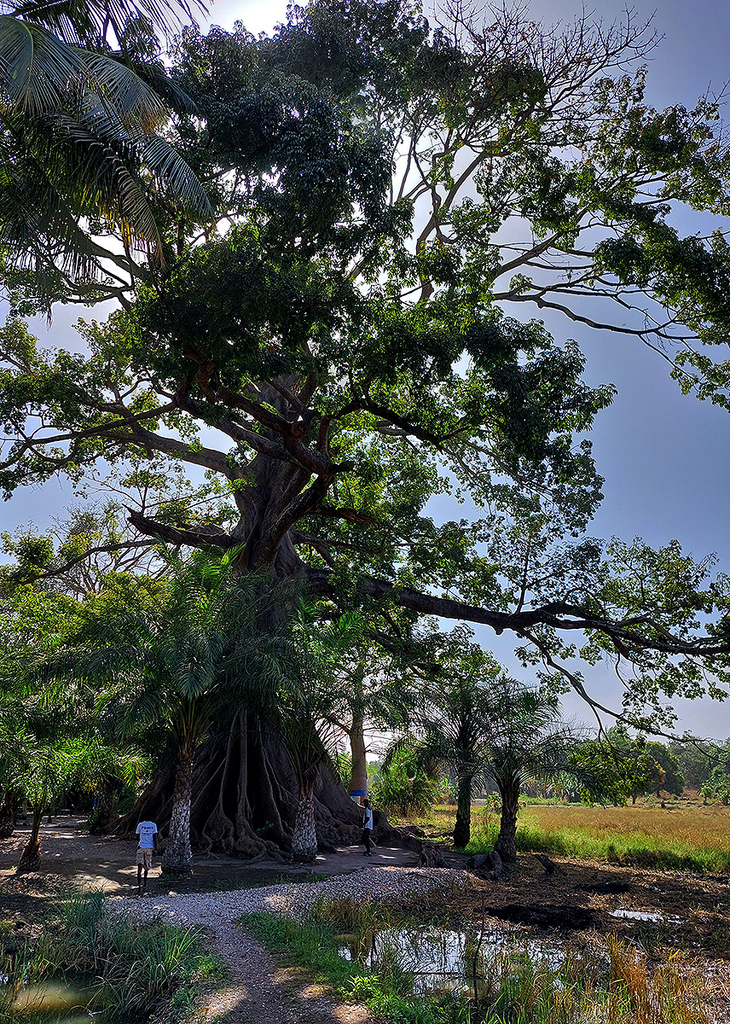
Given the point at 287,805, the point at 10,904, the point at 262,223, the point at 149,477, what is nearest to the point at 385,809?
the point at 287,805

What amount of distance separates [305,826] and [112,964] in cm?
798

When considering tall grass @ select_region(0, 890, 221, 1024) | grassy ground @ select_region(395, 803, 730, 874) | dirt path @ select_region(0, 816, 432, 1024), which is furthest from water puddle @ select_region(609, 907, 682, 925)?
grassy ground @ select_region(395, 803, 730, 874)

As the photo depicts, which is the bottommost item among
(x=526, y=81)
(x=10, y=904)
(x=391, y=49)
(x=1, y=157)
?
(x=10, y=904)

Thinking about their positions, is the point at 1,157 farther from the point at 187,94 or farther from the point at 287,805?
the point at 287,805

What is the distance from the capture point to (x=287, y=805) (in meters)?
15.6

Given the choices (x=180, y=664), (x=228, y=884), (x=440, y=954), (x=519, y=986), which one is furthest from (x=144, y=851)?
(x=519, y=986)

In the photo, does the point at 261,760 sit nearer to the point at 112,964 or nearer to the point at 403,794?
the point at 403,794

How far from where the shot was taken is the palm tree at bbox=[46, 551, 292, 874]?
10984 millimetres

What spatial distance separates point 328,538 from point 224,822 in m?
8.16

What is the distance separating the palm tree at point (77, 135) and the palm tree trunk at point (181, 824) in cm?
798

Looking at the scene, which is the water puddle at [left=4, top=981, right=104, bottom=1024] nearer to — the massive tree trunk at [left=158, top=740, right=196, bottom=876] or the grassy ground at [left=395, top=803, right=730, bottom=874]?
the massive tree trunk at [left=158, top=740, right=196, bottom=876]

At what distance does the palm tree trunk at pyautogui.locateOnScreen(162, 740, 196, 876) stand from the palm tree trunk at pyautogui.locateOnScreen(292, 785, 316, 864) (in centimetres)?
270

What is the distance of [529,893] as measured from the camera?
11.4 meters

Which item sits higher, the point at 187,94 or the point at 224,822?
the point at 187,94
